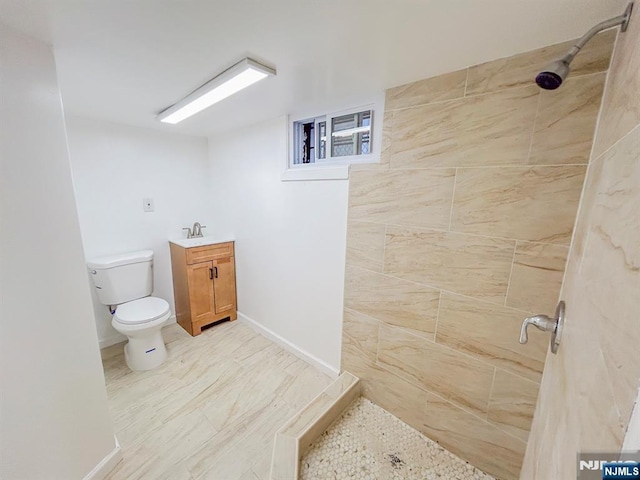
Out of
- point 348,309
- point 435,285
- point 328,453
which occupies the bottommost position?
point 328,453

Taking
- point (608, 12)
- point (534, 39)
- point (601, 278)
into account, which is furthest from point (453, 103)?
A: point (601, 278)

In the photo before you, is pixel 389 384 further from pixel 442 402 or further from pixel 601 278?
pixel 601 278

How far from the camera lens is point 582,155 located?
95cm

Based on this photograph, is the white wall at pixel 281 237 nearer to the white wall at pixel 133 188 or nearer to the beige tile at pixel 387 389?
the beige tile at pixel 387 389

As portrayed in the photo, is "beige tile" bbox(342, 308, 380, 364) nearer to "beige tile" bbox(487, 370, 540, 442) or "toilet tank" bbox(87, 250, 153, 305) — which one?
"beige tile" bbox(487, 370, 540, 442)

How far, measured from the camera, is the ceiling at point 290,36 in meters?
0.81

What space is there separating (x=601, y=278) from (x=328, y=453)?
149cm

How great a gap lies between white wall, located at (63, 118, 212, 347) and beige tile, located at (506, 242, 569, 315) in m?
2.81

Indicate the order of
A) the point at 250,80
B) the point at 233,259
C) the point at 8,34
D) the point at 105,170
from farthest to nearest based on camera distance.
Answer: the point at 233,259, the point at 105,170, the point at 250,80, the point at 8,34

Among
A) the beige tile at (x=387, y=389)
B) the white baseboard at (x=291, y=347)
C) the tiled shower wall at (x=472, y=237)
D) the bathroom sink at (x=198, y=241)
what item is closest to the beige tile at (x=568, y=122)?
the tiled shower wall at (x=472, y=237)

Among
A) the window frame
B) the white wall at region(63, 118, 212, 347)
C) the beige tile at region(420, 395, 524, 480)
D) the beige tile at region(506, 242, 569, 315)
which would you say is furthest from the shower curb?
the white wall at region(63, 118, 212, 347)

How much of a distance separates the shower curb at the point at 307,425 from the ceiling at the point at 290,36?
6.17 ft

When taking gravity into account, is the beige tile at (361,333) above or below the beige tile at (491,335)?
below

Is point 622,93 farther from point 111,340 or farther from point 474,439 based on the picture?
point 111,340
